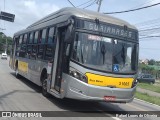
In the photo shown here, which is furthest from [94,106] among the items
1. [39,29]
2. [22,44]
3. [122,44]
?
[22,44]

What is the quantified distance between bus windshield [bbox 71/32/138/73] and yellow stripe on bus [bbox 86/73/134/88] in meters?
0.28

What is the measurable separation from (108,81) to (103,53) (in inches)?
37.3

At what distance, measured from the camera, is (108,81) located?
11984 mm

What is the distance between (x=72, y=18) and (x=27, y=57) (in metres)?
8.27

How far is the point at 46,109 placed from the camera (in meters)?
11.8

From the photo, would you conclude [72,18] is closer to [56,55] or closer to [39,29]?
[56,55]

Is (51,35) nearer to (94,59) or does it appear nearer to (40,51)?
(40,51)

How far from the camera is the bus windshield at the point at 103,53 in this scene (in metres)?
11.9

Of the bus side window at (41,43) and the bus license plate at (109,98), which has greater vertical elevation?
the bus side window at (41,43)

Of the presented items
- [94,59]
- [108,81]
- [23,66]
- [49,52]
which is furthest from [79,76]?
[23,66]

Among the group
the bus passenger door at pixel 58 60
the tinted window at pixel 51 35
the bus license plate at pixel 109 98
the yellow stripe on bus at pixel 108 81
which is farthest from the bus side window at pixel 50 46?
the bus license plate at pixel 109 98

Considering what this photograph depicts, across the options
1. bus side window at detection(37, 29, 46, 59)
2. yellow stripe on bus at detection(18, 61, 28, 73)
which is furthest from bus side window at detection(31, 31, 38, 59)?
yellow stripe on bus at detection(18, 61, 28, 73)

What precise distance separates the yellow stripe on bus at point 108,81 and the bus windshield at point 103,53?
281mm

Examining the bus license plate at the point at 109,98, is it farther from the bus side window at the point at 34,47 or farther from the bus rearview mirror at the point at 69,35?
the bus side window at the point at 34,47
